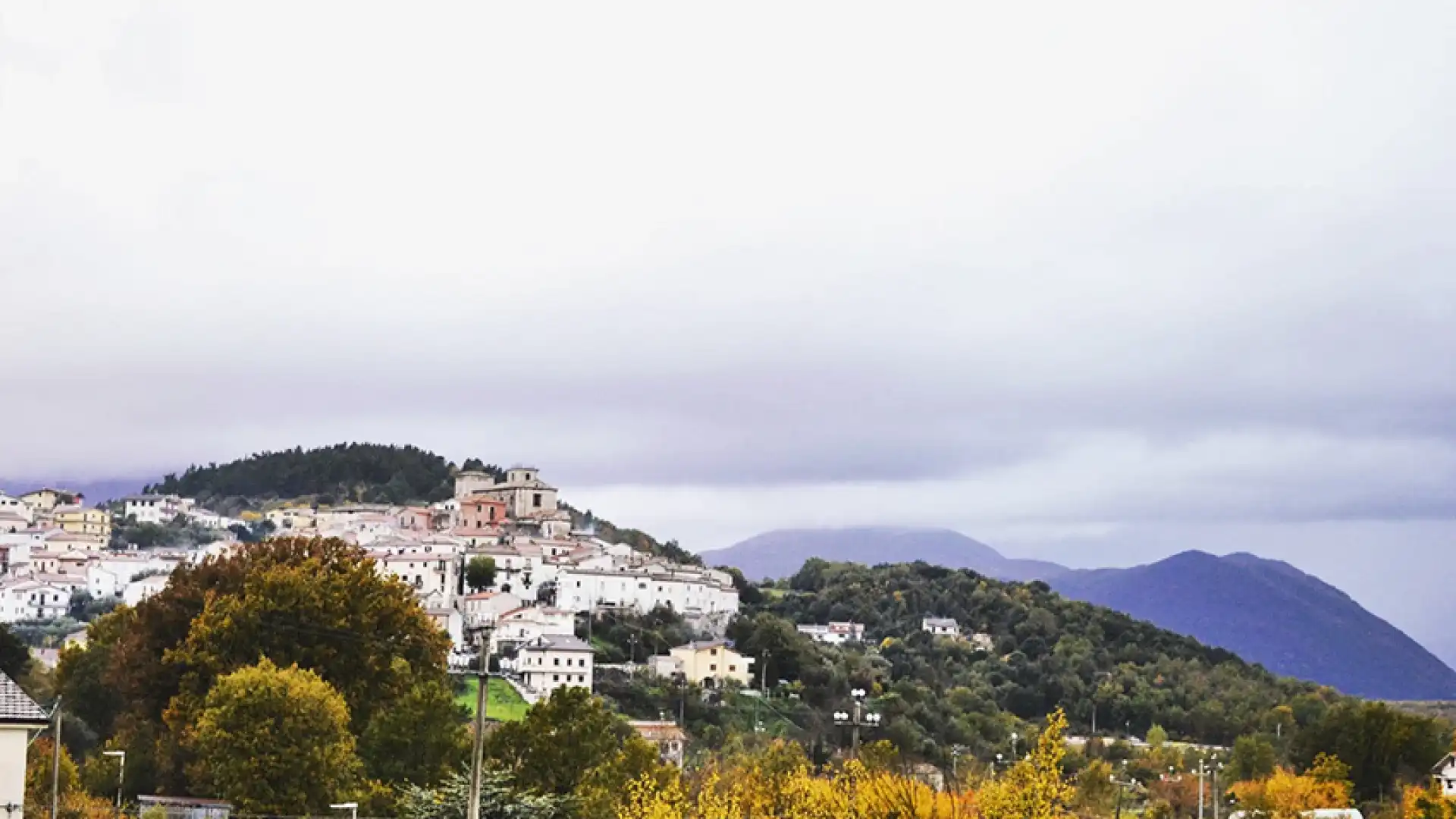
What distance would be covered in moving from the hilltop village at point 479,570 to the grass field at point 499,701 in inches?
36.0

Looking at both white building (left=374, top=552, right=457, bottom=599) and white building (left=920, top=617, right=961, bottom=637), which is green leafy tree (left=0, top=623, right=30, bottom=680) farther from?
white building (left=920, top=617, right=961, bottom=637)

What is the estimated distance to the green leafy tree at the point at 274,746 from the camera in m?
27.9

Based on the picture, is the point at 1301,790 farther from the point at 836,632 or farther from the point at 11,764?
the point at 836,632

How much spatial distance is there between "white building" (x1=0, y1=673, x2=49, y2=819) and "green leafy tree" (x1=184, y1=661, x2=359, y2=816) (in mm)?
7669

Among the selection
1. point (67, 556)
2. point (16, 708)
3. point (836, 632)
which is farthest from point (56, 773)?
point (67, 556)

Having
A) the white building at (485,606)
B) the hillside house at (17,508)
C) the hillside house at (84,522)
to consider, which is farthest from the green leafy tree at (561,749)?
the hillside house at (84,522)

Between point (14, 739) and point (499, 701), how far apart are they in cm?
4027

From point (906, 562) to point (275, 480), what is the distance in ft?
188

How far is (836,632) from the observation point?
94562 millimetres

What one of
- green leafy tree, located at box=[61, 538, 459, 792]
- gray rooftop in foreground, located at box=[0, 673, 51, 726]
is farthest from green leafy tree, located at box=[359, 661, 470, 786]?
gray rooftop in foreground, located at box=[0, 673, 51, 726]

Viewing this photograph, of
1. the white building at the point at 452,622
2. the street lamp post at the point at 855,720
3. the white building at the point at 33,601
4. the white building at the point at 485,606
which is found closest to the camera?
the street lamp post at the point at 855,720

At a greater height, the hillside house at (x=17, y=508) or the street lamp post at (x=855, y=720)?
the hillside house at (x=17, y=508)

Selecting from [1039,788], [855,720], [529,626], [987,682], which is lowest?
[987,682]

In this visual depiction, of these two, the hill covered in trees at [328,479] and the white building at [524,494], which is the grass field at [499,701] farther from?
the hill covered in trees at [328,479]
